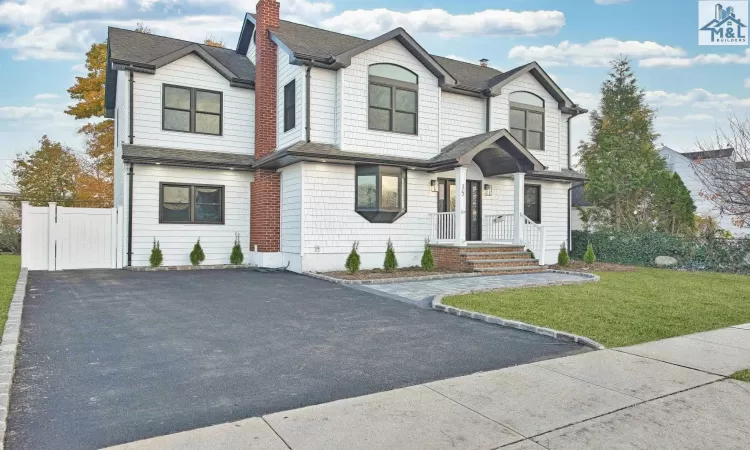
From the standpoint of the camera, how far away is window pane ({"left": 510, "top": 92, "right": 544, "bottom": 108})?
55.5 ft

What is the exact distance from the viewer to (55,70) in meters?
24.0

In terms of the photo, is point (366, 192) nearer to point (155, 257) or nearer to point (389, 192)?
point (389, 192)

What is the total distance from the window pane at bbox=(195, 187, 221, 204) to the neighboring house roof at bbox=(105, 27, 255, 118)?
11.6 ft

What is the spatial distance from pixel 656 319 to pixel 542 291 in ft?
9.46

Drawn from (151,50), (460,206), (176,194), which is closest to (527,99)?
(460,206)

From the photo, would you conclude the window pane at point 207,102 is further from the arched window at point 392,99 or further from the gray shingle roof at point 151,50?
the arched window at point 392,99

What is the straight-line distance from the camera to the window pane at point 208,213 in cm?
1508

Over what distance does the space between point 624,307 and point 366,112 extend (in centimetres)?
857

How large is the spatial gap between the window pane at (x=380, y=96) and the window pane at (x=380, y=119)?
0.56 ft

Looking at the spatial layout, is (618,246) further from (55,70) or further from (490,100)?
(55,70)

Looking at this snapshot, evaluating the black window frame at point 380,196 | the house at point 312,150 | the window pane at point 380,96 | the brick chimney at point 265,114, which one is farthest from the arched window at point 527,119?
the brick chimney at point 265,114

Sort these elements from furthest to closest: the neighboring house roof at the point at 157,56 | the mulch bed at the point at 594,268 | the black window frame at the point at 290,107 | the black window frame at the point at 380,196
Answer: the mulch bed at the point at 594,268 < the black window frame at the point at 290,107 < the neighboring house roof at the point at 157,56 < the black window frame at the point at 380,196

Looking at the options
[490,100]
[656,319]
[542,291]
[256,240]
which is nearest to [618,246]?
[490,100]

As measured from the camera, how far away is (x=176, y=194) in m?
A: 14.8
